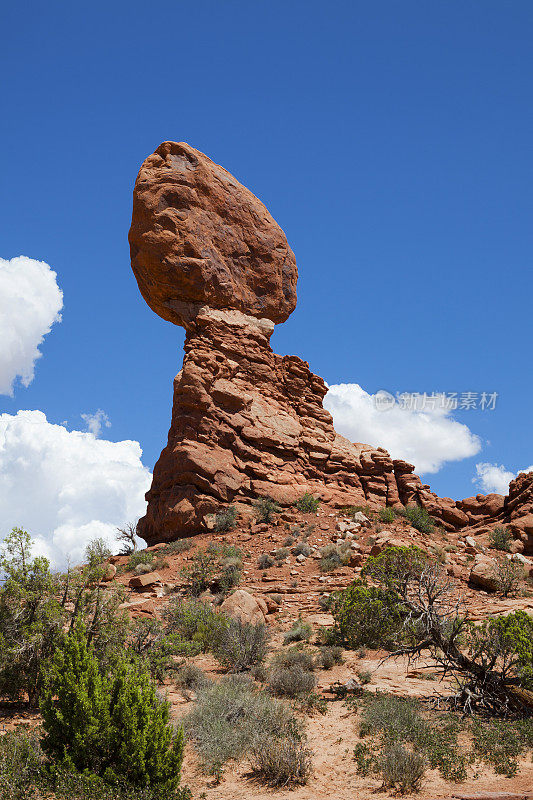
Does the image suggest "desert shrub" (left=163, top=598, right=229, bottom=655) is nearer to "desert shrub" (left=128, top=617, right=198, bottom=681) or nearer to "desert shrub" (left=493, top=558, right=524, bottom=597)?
"desert shrub" (left=128, top=617, right=198, bottom=681)

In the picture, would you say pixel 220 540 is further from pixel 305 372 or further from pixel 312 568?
pixel 305 372

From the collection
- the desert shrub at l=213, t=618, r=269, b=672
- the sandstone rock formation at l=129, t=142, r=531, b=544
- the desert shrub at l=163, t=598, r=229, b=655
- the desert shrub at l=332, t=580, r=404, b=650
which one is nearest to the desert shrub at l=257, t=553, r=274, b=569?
the sandstone rock formation at l=129, t=142, r=531, b=544

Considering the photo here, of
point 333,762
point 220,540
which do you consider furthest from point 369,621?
point 220,540

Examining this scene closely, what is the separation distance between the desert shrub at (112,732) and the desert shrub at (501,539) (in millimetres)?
20048

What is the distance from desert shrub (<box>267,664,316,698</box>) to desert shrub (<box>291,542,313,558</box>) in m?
9.44

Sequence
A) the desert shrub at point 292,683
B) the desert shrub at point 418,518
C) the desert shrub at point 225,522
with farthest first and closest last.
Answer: the desert shrub at point 418,518
the desert shrub at point 225,522
the desert shrub at point 292,683

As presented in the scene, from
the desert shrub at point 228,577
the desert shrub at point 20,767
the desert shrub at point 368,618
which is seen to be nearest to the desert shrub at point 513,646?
the desert shrub at point 368,618

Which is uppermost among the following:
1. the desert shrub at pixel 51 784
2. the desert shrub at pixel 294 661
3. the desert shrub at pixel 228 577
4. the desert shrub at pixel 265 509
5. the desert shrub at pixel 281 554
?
the desert shrub at pixel 265 509

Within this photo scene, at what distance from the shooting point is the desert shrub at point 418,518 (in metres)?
24.5

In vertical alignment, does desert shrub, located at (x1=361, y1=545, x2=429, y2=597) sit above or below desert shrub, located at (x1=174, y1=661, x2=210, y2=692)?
above

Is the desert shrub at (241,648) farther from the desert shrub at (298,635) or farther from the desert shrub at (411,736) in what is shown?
the desert shrub at (411,736)

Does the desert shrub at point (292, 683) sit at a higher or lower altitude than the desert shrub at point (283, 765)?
higher

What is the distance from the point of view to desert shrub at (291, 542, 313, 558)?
19.6 meters

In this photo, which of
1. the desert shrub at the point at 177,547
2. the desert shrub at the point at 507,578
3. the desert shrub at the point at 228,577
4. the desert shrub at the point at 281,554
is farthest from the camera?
the desert shrub at the point at 177,547
